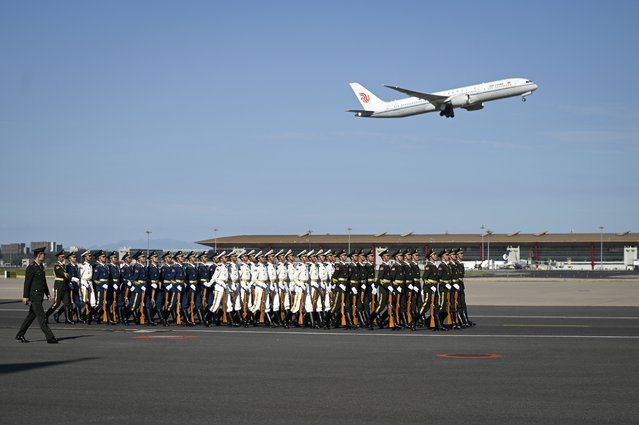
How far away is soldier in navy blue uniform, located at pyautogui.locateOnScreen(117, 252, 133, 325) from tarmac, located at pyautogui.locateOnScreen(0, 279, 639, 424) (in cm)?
230

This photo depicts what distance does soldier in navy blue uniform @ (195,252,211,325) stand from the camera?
73.8 ft

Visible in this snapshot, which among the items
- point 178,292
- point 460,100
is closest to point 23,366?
point 178,292

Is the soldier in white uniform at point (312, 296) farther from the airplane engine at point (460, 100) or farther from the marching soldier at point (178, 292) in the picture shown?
the airplane engine at point (460, 100)

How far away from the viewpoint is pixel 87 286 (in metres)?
23.7

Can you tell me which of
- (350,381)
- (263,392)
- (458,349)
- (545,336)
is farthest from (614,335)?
(263,392)

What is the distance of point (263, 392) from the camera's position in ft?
36.0

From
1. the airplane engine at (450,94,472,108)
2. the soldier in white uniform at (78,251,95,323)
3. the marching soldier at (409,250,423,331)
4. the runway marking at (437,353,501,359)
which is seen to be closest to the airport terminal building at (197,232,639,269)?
the airplane engine at (450,94,472,108)

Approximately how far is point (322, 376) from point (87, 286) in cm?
1266

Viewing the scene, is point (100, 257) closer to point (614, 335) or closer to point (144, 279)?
point (144, 279)

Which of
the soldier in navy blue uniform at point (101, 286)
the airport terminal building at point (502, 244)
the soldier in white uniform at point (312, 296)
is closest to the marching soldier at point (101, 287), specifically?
the soldier in navy blue uniform at point (101, 286)

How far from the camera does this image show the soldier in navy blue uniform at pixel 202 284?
2248 centimetres

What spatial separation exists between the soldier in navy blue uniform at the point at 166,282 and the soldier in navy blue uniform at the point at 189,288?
1.16 ft

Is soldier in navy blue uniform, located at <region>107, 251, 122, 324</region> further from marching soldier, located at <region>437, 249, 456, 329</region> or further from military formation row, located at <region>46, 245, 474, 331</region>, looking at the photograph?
marching soldier, located at <region>437, 249, 456, 329</region>

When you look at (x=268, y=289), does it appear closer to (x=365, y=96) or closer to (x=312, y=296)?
(x=312, y=296)
